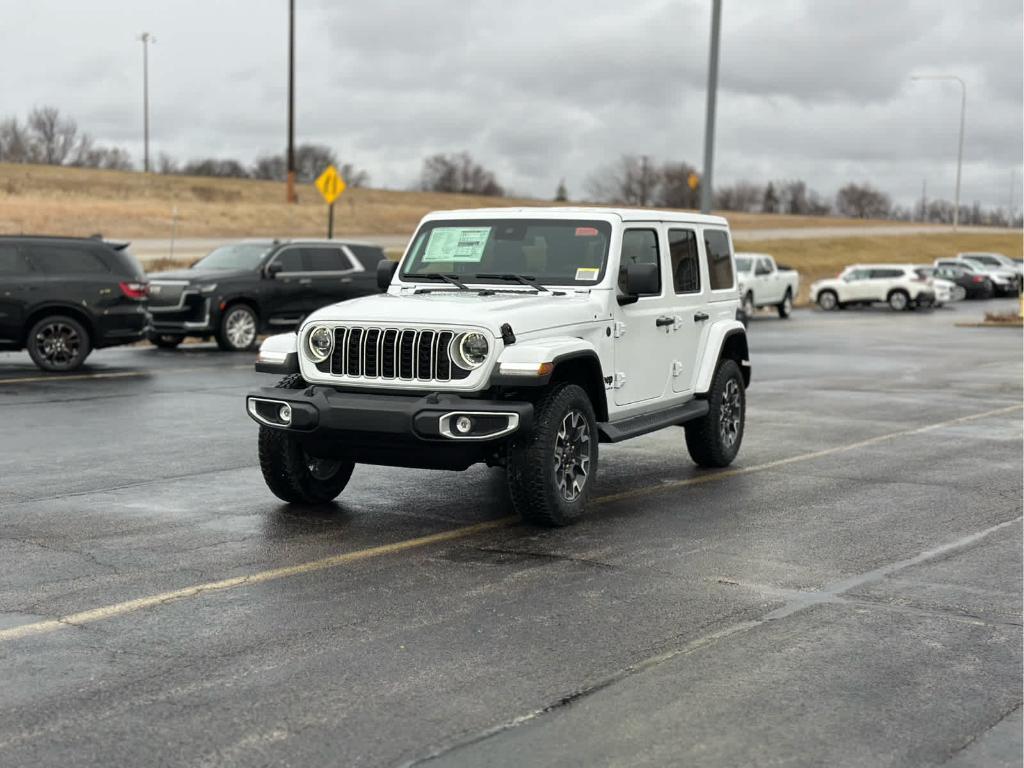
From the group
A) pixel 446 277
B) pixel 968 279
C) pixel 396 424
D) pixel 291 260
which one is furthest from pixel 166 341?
pixel 968 279

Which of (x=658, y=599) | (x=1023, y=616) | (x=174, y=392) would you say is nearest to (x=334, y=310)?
(x=658, y=599)

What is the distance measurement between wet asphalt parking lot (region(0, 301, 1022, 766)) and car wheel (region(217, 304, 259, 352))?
10.0 meters

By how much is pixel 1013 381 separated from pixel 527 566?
14136mm

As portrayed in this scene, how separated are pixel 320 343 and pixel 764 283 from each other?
31.0 m

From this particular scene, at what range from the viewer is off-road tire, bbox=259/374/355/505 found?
340 inches

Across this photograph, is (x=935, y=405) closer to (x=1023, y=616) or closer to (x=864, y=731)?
(x=1023, y=616)

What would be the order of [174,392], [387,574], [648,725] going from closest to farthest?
[648,725] < [387,574] < [174,392]

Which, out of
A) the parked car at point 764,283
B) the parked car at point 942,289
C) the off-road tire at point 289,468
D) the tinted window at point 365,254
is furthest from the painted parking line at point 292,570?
the parked car at point 942,289

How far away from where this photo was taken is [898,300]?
4459 cm

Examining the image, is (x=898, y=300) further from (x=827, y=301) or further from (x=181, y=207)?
(x=181, y=207)

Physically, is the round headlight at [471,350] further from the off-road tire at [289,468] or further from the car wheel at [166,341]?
the car wheel at [166,341]

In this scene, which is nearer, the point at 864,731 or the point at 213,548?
the point at 864,731

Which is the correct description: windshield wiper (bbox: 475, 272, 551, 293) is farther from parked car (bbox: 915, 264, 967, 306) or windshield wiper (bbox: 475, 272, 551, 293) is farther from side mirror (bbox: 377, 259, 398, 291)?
parked car (bbox: 915, 264, 967, 306)

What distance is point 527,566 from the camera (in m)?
7.30
